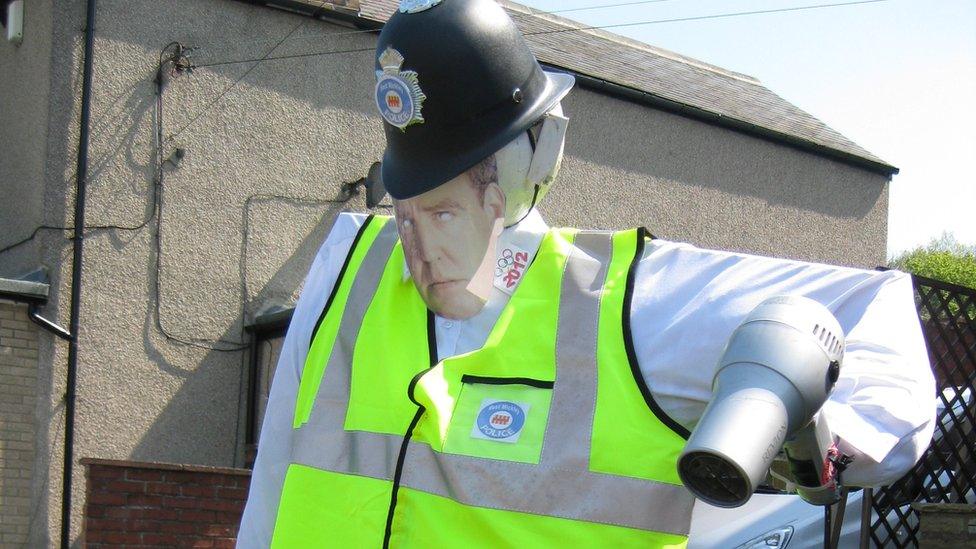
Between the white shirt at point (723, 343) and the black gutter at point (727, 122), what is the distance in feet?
37.4

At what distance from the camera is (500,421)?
2.07 m

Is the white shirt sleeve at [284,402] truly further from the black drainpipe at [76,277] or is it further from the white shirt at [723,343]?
the black drainpipe at [76,277]

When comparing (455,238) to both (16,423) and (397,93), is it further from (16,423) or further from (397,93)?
(16,423)

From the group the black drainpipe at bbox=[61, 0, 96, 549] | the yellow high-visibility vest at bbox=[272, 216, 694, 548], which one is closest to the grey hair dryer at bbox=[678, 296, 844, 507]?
the yellow high-visibility vest at bbox=[272, 216, 694, 548]

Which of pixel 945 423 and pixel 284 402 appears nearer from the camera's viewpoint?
pixel 284 402

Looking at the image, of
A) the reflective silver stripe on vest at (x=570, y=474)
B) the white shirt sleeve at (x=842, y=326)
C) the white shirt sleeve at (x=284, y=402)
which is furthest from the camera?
the white shirt sleeve at (x=284, y=402)

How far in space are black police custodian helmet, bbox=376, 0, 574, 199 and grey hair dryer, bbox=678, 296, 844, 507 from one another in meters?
0.72

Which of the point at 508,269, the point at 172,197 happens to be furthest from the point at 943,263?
the point at 508,269

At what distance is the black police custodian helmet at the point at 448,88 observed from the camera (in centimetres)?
213

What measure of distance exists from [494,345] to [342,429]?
330 millimetres

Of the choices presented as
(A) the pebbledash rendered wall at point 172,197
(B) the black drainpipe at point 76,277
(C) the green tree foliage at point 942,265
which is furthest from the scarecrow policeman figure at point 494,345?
(C) the green tree foliage at point 942,265

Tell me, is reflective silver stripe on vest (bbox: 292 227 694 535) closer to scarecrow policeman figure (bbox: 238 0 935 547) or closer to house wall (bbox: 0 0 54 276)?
scarecrow policeman figure (bbox: 238 0 935 547)

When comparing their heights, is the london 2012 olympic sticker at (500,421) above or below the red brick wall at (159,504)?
above

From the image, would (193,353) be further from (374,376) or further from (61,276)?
(374,376)
